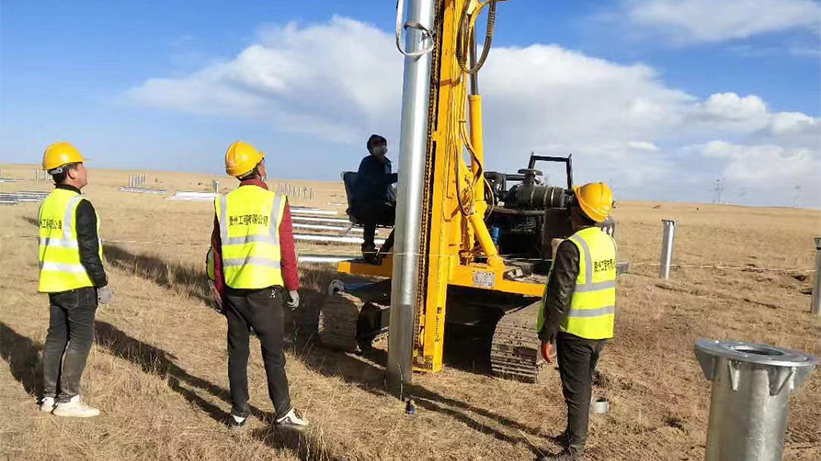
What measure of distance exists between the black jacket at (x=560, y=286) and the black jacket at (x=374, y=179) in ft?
9.65

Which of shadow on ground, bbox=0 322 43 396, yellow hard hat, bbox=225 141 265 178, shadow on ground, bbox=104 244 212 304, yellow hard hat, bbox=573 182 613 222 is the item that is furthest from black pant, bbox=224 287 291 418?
shadow on ground, bbox=104 244 212 304

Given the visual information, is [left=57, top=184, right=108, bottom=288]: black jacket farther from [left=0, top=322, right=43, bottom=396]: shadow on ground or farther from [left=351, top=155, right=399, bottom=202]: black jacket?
[left=351, top=155, right=399, bottom=202]: black jacket

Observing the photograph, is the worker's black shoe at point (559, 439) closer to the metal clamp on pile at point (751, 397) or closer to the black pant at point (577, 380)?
the black pant at point (577, 380)

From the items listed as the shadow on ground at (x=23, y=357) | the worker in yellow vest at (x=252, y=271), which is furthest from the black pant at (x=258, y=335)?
the shadow on ground at (x=23, y=357)

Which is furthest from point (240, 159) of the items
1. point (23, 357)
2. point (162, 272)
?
point (162, 272)

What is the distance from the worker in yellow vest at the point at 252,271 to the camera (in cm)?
478

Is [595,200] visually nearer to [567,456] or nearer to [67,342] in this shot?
[567,456]

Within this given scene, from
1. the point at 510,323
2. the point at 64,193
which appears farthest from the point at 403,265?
the point at 64,193

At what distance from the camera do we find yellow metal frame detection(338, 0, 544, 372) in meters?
6.23

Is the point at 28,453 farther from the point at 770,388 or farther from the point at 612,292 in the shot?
the point at 770,388

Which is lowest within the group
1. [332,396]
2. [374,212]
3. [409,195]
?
[332,396]

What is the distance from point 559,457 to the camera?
4629 millimetres

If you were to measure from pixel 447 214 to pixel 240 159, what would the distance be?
2194 mm

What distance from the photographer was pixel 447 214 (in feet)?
20.9
